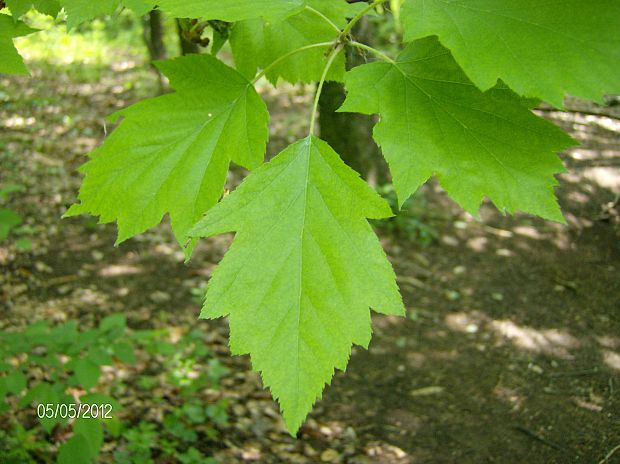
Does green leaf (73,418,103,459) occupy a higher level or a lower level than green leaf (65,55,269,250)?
lower

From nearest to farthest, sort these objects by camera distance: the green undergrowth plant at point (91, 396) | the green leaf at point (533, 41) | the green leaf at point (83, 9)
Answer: the green leaf at point (533, 41)
the green leaf at point (83, 9)
the green undergrowth plant at point (91, 396)

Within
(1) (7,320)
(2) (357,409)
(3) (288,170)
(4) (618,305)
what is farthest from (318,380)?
A: (4) (618,305)

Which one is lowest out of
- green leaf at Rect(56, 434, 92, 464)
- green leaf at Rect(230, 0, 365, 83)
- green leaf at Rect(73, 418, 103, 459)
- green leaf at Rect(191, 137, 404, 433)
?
green leaf at Rect(73, 418, 103, 459)

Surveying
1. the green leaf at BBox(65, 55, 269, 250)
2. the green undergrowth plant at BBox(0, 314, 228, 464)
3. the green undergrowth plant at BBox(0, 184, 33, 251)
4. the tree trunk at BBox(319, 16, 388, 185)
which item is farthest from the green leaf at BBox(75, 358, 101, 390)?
the tree trunk at BBox(319, 16, 388, 185)

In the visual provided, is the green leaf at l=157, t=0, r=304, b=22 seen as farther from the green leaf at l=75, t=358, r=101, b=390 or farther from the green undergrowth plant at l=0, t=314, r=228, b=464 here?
the green leaf at l=75, t=358, r=101, b=390

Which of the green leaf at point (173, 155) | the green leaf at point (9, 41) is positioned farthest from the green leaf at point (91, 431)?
the green leaf at point (9, 41)

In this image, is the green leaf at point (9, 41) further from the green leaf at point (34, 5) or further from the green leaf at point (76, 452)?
the green leaf at point (76, 452)

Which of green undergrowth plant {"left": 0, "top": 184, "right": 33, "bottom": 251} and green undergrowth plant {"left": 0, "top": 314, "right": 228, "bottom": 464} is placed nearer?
green undergrowth plant {"left": 0, "top": 314, "right": 228, "bottom": 464}
